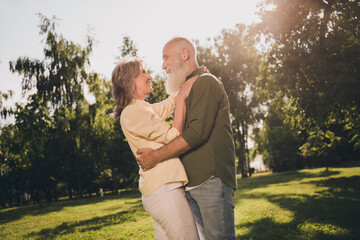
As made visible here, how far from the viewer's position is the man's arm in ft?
7.48

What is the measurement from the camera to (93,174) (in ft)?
118

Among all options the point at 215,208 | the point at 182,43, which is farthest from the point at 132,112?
the point at 215,208

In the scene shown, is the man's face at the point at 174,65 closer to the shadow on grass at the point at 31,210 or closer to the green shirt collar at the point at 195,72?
the green shirt collar at the point at 195,72

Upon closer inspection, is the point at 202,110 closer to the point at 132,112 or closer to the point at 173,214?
the point at 132,112

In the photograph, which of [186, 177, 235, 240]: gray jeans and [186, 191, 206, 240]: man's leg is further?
[186, 191, 206, 240]: man's leg

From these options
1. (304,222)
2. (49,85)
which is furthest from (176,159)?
(49,85)

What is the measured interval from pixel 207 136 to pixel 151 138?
1.64 feet

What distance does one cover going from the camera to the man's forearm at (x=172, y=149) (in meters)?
2.28

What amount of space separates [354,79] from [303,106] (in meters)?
3.07

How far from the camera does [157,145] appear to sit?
2.42 m

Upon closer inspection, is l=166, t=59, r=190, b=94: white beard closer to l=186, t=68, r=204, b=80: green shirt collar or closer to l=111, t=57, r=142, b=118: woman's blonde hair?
l=186, t=68, r=204, b=80: green shirt collar

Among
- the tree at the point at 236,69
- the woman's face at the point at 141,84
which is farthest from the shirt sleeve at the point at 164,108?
the tree at the point at 236,69

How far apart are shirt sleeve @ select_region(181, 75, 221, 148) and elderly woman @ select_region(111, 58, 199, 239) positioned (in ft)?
0.39

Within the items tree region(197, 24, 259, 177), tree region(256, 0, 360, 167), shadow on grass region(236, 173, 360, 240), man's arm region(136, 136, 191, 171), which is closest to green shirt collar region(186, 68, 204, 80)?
man's arm region(136, 136, 191, 171)
